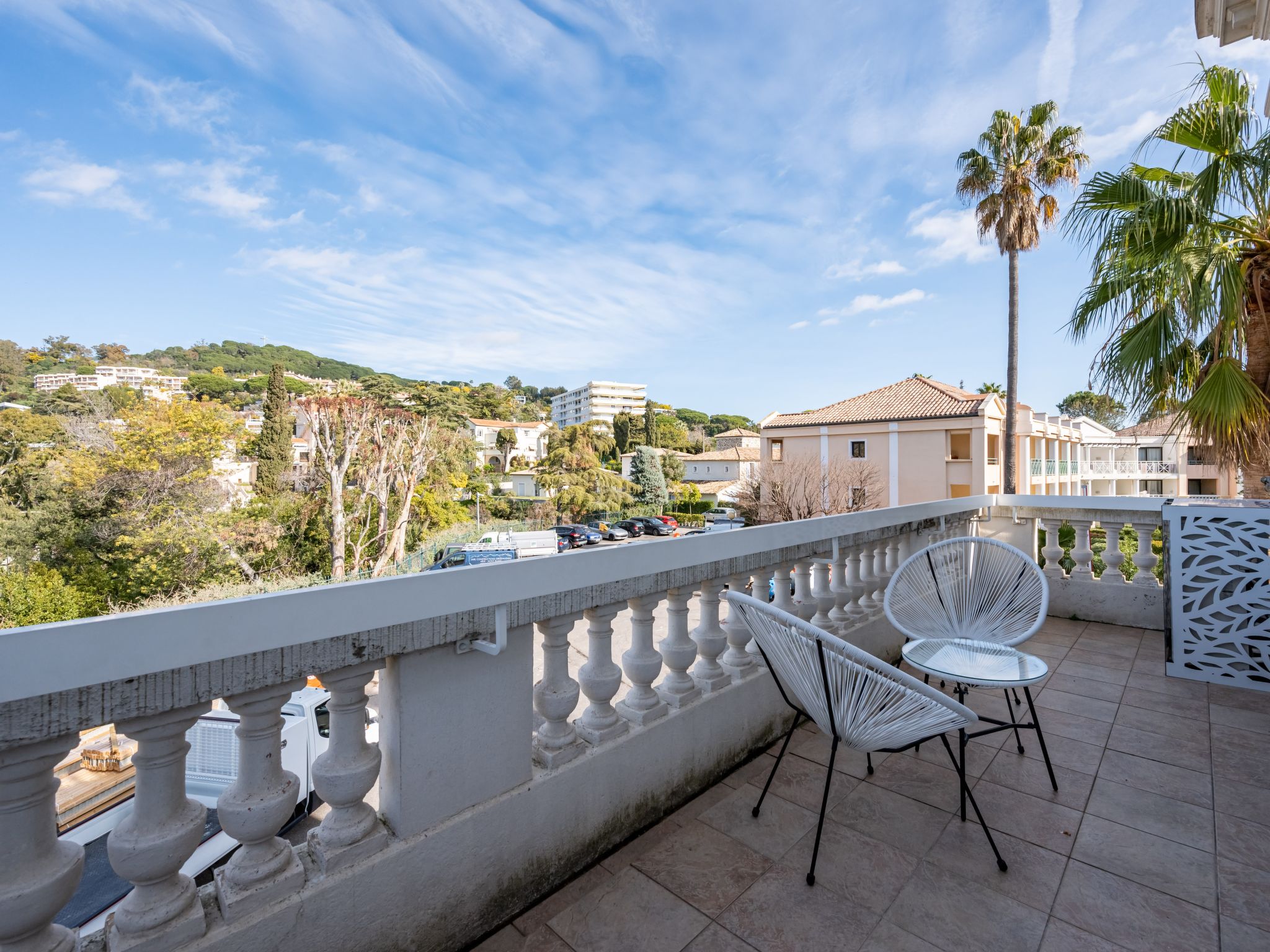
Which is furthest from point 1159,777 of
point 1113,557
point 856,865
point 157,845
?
point 157,845

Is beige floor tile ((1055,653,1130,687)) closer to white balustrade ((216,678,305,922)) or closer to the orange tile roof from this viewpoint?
white balustrade ((216,678,305,922))

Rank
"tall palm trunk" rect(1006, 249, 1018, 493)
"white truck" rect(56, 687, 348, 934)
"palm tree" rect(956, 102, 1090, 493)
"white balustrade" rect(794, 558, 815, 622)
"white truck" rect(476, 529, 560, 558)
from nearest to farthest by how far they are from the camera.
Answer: "white truck" rect(56, 687, 348, 934), "white balustrade" rect(794, 558, 815, 622), "palm tree" rect(956, 102, 1090, 493), "tall palm trunk" rect(1006, 249, 1018, 493), "white truck" rect(476, 529, 560, 558)

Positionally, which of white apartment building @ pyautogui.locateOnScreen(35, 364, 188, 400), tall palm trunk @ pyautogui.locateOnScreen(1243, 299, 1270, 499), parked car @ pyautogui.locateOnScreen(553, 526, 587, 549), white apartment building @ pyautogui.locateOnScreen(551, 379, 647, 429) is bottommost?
parked car @ pyautogui.locateOnScreen(553, 526, 587, 549)

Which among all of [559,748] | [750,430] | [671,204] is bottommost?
[559,748]

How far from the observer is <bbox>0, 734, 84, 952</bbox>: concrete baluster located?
75cm

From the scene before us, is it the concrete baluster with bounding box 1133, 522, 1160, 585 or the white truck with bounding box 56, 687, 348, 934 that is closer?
the white truck with bounding box 56, 687, 348, 934

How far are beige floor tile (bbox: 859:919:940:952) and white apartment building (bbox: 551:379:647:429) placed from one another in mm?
78222

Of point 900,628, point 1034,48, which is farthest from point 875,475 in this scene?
point 900,628

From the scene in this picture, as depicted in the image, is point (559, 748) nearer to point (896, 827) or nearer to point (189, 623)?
point (189, 623)

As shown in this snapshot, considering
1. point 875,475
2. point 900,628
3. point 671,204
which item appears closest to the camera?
point 900,628

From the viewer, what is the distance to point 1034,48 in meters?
6.35

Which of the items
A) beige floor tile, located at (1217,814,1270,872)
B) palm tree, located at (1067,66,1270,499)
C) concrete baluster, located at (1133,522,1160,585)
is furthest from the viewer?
concrete baluster, located at (1133,522,1160,585)

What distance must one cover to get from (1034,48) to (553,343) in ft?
255

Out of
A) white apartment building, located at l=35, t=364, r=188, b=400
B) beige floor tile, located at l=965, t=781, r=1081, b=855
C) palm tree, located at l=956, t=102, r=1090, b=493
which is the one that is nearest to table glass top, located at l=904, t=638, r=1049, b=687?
beige floor tile, located at l=965, t=781, r=1081, b=855
